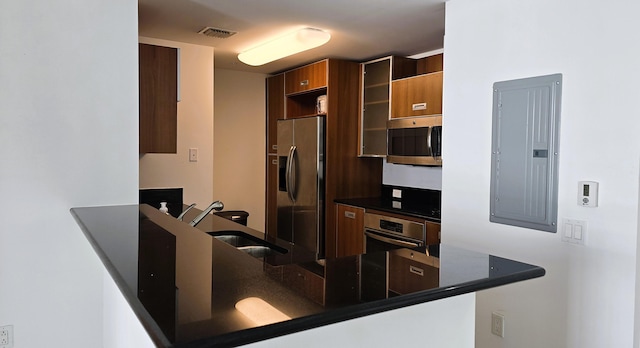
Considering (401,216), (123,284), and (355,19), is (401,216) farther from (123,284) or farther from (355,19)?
(123,284)

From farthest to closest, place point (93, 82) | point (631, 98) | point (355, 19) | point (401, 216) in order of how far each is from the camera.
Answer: point (401, 216) → point (355, 19) → point (93, 82) → point (631, 98)

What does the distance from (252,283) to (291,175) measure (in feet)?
12.2

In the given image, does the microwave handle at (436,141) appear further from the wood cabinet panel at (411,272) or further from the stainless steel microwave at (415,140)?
the wood cabinet panel at (411,272)

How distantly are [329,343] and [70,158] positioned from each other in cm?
174

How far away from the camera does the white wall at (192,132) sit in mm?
3820

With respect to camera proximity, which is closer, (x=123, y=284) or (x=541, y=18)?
(x=123, y=284)

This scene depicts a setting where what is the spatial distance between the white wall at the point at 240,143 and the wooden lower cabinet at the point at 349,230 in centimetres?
142

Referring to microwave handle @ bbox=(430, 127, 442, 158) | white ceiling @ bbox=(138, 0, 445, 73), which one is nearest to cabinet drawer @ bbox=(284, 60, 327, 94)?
white ceiling @ bbox=(138, 0, 445, 73)

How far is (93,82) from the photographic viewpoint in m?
2.27

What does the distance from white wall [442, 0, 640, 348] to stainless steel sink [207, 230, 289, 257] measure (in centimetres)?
119

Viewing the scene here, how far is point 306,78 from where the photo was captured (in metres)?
4.71

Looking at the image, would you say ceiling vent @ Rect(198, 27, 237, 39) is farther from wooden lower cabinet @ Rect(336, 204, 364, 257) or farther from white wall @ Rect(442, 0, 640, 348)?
wooden lower cabinet @ Rect(336, 204, 364, 257)

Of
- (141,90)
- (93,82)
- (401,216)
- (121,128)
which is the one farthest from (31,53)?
(401,216)

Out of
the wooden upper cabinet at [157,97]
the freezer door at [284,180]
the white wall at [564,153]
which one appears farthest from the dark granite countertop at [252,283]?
the freezer door at [284,180]
